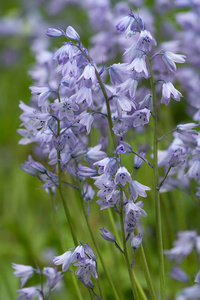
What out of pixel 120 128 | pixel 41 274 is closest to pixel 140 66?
pixel 120 128

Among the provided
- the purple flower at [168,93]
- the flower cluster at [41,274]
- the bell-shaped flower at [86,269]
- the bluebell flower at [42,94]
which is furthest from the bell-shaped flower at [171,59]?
the flower cluster at [41,274]

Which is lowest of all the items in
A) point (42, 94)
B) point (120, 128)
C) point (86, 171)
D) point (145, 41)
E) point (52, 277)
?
point (52, 277)

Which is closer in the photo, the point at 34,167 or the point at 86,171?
the point at 86,171

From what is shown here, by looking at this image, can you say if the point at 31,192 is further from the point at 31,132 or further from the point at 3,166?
the point at 31,132

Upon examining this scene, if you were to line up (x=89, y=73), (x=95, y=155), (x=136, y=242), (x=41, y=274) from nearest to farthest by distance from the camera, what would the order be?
(x=89, y=73)
(x=136, y=242)
(x=95, y=155)
(x=41, y=274)

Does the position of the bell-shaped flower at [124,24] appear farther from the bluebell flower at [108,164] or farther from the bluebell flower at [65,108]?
the bluebell flower at [108,164]

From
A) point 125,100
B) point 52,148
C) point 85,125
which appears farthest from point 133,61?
point 52,148

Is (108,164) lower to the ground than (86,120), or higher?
lower

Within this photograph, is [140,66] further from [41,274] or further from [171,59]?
[41,274]

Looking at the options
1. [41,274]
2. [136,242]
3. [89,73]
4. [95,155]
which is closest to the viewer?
[89,73]

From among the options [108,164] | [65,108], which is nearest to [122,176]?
[108,164]
